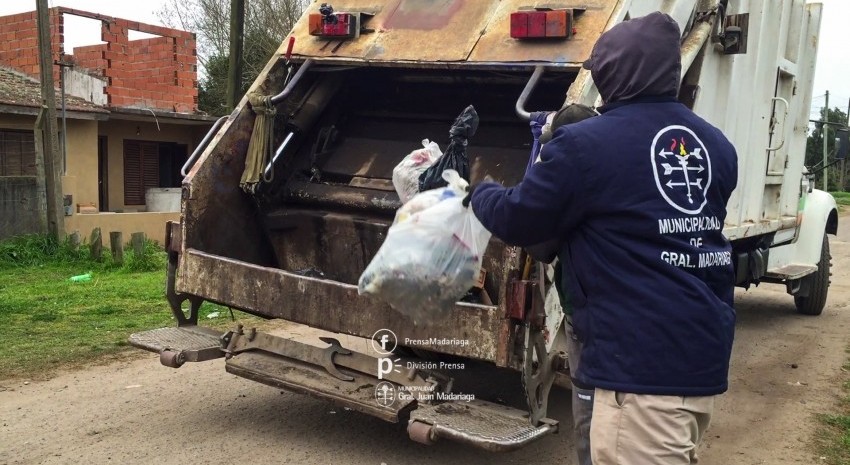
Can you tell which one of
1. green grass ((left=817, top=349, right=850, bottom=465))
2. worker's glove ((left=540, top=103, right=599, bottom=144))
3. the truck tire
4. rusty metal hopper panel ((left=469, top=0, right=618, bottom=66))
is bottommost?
green grass ((left=817, top=349, right=850, bottom=465))

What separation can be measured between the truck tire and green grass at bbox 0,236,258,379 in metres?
5.04

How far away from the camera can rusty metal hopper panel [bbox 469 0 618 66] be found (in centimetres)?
394

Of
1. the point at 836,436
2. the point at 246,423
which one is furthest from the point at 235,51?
the point at 836,436

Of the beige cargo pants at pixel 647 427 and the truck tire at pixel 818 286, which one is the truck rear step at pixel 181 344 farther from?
the truck tire at pixel 818 286

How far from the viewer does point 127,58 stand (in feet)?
52.6

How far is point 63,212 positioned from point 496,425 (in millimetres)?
9424

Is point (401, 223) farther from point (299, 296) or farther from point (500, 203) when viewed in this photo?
point (299, 296)

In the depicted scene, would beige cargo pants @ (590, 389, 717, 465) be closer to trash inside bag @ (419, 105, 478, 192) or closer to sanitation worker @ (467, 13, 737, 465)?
sanitation worker @ (467, 13, 737, 465)

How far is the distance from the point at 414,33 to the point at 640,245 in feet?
8.65

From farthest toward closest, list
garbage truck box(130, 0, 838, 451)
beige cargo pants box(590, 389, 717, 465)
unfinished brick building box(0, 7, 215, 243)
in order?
1. unfinished brick building box(0, 7, 215, 243)
2. garbage truck box(130, 0, 838, 451)
3. beige cargo pants box(590, 389, 717, 465)

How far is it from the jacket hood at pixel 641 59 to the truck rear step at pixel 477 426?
4.94 feet

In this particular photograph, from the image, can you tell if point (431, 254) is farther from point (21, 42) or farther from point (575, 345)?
point (21, 42)

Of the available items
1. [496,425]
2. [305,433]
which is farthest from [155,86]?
[496,425]

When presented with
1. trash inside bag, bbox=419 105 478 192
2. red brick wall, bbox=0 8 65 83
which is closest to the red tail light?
trash inside bag, bbox=419 105 478 192
